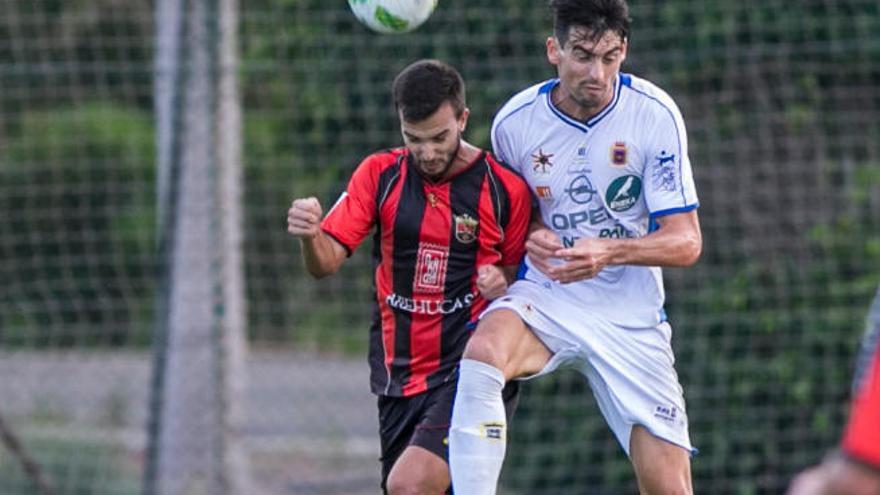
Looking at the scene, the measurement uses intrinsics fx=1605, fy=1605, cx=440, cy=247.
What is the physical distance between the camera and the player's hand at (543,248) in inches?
210

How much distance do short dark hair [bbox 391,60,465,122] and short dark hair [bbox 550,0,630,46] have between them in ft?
1.35

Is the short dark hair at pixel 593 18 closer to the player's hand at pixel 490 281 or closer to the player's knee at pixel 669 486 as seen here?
the player's hand at pixel 490 281

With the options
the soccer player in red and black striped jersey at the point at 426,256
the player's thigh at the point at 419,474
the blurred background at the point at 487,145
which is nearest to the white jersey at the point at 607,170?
the soccer player in red and black striped jersey at the point at 426,256

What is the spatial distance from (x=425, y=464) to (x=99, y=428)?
501cm

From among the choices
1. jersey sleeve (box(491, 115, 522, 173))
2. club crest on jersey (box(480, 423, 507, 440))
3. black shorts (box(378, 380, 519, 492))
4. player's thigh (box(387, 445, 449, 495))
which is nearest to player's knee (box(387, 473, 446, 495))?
player's thigh (box(387, 445, 449, 495))

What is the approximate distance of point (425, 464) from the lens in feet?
18.4

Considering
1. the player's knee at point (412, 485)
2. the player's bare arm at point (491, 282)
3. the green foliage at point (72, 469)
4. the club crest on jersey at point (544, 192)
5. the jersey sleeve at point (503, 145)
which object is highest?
the jersey sleeve at point (503, 145)

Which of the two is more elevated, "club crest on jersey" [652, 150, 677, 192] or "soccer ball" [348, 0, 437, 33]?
"soccer ball" [348, 0, 437, 33]

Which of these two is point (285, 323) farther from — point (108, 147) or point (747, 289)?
point (747, 289)

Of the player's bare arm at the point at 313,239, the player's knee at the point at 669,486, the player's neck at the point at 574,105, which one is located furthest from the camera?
the player's knee at the point at 669,486

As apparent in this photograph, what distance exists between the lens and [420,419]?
5.85 metres

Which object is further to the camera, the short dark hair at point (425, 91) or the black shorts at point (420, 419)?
the black shorts at point (420, 419)

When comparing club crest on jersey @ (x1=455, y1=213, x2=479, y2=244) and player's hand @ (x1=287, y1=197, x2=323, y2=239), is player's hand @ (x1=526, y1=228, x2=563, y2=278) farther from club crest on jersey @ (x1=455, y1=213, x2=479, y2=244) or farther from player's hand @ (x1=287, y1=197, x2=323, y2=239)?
player's hand @ (x1=287, y1=197, x2=323, y2=239)

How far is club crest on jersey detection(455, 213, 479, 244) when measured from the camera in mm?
5742
